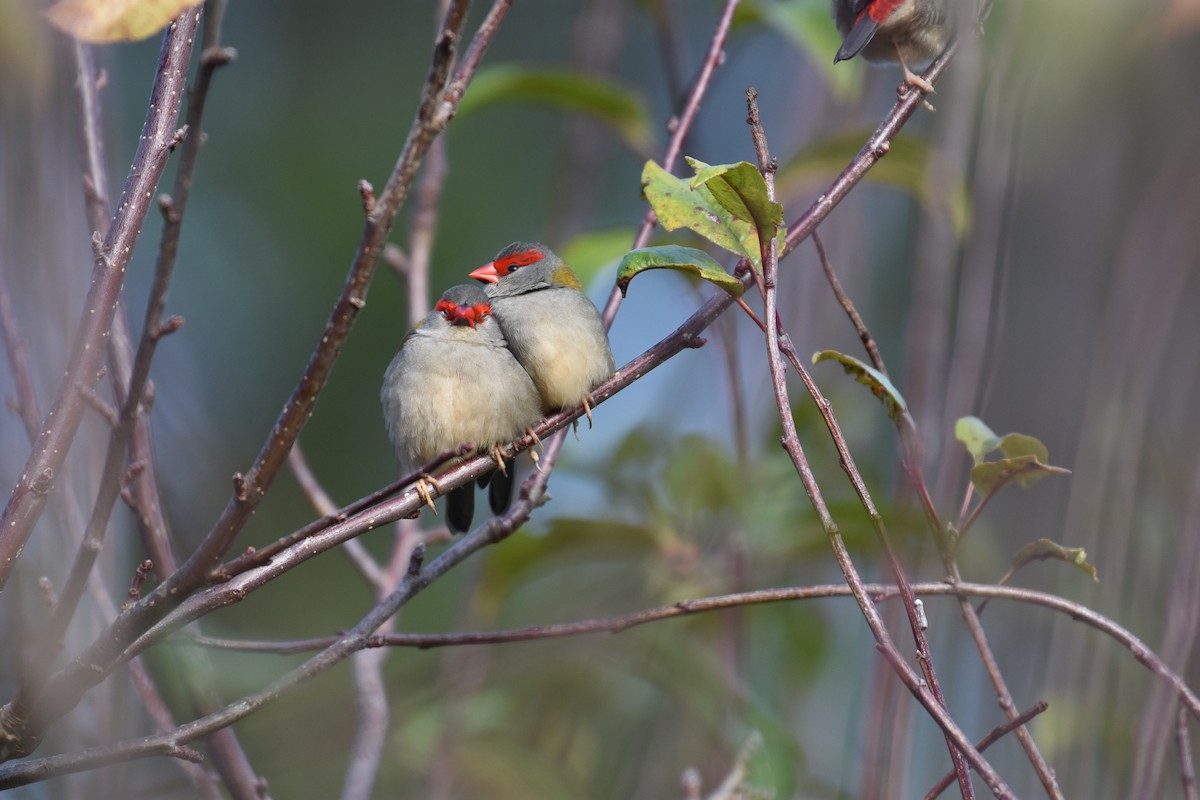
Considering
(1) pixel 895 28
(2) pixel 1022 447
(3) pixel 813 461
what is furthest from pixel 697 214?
(3) pixel 813 461

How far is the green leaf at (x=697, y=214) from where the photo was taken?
1989 millimetres

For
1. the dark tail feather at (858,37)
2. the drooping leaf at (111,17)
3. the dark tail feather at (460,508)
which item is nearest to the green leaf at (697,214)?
the drooping leaf at (111,17)

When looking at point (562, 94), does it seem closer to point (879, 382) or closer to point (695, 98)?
point (695, 98)

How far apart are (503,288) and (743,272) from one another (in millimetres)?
1714

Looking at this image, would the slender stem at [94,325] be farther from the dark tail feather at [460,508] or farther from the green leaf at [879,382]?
the dark tail feather at [460,508]

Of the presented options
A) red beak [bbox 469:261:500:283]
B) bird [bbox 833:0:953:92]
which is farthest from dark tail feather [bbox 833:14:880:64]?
red beak [bbox 469:261:500:283]

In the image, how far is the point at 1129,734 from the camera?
345cm

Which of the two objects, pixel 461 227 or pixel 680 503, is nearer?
Result: pixel 680 503

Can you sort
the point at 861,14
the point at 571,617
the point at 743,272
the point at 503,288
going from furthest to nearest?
the point at 571,617 → the point at 503,288 → the point at 861,14 → the point at 743,272

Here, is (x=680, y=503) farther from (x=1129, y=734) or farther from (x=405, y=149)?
(x=405, y=149)

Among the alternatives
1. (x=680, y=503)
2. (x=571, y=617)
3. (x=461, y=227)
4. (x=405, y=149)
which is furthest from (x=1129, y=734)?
(x=461, y=227)

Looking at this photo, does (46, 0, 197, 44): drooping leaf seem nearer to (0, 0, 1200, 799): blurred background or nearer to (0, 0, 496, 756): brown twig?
(0, 0, 496, 756): brown twig

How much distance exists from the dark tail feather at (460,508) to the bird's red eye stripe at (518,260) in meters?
0.76

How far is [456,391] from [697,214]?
54.8 inches
